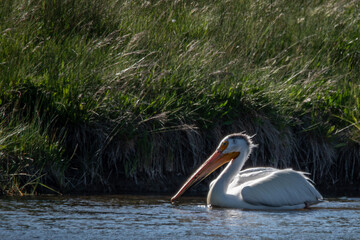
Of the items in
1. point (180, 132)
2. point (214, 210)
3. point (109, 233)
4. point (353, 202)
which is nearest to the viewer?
point (109, 233)

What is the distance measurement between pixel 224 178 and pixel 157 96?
1.42 meters

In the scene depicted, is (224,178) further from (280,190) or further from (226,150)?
(280,190)

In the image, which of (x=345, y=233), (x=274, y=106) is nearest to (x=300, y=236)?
(x=345, y=233)

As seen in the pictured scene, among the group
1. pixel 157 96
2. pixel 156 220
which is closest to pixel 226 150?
pixel 157 96

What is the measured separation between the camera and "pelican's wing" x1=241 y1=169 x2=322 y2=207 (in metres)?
6.66

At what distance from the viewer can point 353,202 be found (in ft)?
22.9

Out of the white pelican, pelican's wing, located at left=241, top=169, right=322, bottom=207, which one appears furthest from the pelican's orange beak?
pelican's wing, located at left=241, top=169, right=322, bottom=207

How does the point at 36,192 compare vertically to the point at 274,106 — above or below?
below

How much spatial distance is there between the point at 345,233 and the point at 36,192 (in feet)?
10.0

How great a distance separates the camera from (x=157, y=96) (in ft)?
25.7

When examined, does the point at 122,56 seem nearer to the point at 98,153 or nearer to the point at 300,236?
the point at 98,153

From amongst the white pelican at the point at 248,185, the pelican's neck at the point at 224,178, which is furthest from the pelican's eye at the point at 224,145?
the pelican's neck at the point at 224,178

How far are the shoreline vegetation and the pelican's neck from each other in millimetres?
659

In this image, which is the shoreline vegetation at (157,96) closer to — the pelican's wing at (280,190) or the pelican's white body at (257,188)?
the pelican's white body at (257,188)
